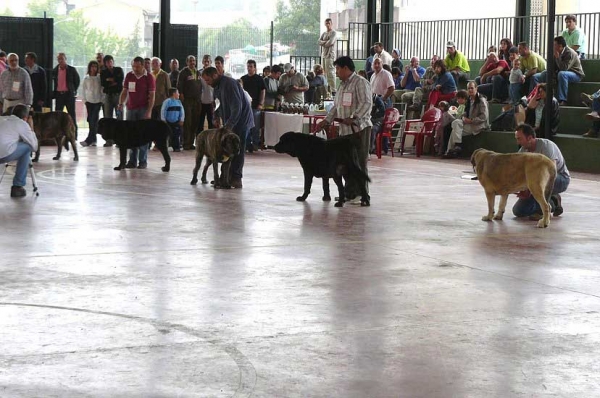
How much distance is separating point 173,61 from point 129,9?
40.8 feet

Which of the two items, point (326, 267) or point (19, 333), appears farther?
point (326, 267)

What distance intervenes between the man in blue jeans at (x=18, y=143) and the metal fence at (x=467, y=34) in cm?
1376

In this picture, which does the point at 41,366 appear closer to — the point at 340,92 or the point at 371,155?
the point at 340,92

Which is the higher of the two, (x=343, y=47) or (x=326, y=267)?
(x=343, y=47)

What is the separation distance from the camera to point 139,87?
1658 cm

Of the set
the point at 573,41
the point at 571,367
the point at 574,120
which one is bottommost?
the point at 571,367

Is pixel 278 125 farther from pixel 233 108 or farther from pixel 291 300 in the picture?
pixel 291 300

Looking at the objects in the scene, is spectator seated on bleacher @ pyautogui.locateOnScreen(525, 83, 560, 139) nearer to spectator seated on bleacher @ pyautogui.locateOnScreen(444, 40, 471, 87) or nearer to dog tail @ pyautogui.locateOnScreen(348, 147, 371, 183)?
spectator seated on bleacher @ pyautogui.locateOnScreen(444, 40, 471, 87)

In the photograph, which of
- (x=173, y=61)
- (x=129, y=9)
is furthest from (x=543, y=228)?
A: (x=129, y=9)

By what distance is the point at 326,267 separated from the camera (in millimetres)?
8070

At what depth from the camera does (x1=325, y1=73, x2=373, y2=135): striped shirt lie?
11828 millimetres

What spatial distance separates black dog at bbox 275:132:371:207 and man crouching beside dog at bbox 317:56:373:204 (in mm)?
118

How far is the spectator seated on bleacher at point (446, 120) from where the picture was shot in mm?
20344

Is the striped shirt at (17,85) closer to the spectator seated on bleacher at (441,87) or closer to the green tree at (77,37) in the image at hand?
the spectator seated on bleacher at (441,87)
